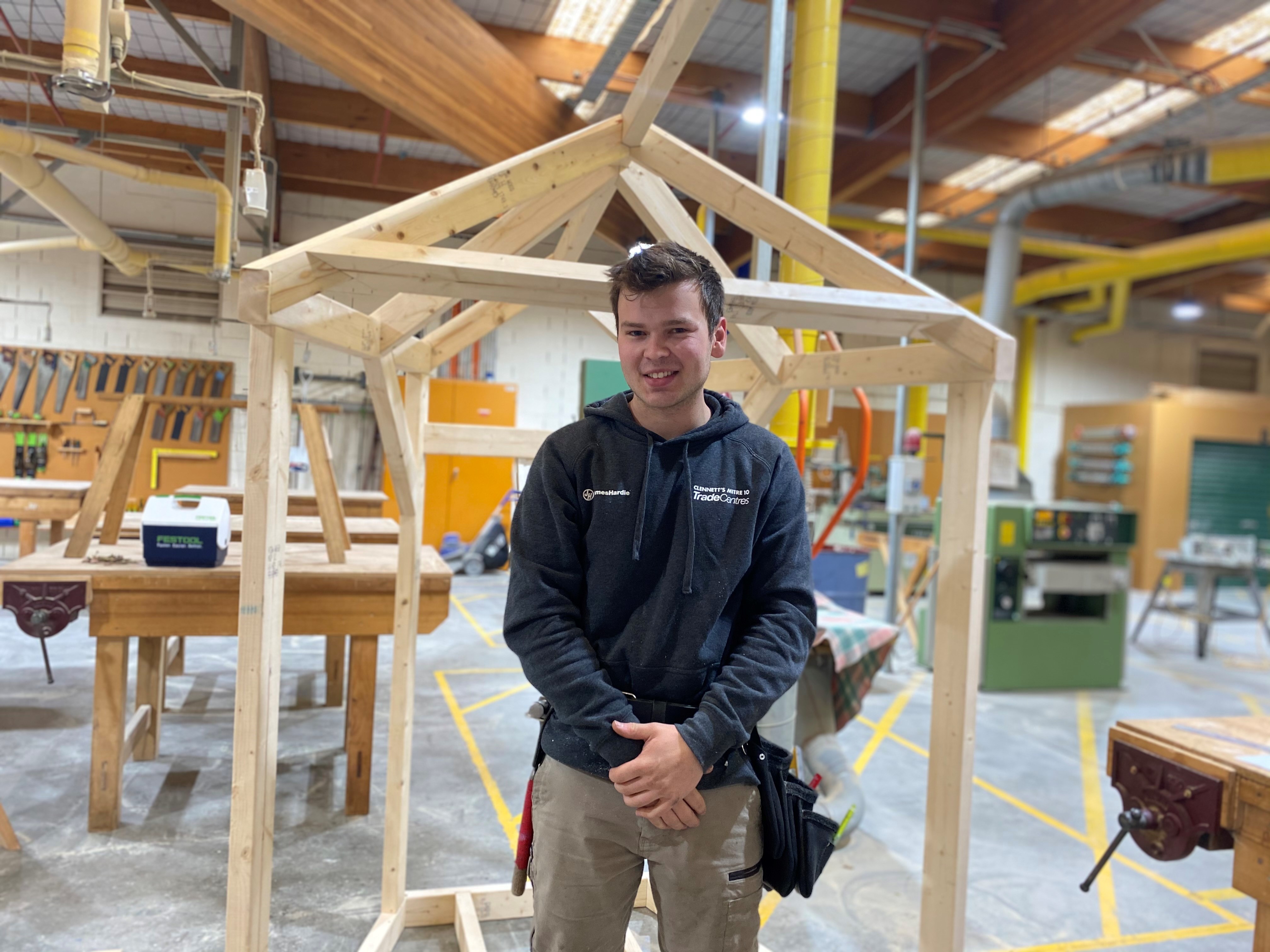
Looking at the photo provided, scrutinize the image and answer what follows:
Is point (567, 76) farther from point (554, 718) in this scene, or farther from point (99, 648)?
point (554, 718)

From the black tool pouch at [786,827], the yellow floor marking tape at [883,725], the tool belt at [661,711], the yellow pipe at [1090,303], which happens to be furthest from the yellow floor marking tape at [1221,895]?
the yellow pipe at [1090,303]

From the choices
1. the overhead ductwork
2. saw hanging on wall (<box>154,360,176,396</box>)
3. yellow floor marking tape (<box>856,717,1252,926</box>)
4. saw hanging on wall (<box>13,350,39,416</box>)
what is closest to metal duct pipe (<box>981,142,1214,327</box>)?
the overhead ductwork

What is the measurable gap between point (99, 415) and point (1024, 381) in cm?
Answer: 1134

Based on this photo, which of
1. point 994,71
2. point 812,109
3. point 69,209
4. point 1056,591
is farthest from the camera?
point 994,71

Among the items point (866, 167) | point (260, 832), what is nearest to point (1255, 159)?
point (866, 167)

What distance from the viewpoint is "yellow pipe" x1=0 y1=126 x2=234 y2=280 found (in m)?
4.42

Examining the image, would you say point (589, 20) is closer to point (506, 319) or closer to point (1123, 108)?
point (506, 319)

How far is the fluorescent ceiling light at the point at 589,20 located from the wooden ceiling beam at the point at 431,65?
396mm

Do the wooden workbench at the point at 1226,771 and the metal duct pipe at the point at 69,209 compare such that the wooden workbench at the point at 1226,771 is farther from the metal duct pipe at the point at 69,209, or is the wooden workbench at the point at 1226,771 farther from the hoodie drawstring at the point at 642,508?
the metal duct pipe at the point at 69,209

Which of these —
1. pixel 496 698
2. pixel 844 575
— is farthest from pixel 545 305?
pixel 844 575

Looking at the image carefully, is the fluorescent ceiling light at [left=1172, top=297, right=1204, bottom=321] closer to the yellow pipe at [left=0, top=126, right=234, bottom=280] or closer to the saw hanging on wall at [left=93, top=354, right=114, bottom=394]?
the yellow pipe at [left=0, top=126, right=234, bottom=280]

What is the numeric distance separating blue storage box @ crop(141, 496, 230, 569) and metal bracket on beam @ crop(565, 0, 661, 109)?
3.14 metres

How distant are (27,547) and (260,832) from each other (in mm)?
6238

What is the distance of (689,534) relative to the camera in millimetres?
1259
